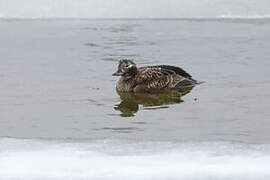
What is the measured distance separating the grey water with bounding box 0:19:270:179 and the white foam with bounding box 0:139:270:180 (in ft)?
0.04

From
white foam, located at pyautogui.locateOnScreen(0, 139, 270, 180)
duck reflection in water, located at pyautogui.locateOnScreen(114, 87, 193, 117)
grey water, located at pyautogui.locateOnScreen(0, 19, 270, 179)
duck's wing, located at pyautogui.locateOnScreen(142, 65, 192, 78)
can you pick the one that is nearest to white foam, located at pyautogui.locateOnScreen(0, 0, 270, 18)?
grey water, located at pyautogui.locateOnScreen(0, 19, 270, 179)

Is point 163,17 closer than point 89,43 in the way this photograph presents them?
No

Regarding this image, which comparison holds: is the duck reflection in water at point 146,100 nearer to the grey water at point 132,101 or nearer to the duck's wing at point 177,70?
the grey water at point 132,101

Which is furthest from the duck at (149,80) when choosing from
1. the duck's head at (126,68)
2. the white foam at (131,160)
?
the white foam at (131,160)

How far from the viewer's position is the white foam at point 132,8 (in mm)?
15898

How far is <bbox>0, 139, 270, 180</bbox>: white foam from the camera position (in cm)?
433

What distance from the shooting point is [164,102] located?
7395 millimetres

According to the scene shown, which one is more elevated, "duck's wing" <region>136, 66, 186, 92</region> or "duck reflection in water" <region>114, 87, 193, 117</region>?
"duck's wing" <region>136, 66, 186, 92</region>

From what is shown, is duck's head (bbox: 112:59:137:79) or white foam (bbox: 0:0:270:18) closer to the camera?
duck's head (bbox: 112:59:137:79)

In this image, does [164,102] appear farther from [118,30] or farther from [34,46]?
[118,30]

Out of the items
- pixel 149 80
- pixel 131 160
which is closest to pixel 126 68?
pixel 149 80

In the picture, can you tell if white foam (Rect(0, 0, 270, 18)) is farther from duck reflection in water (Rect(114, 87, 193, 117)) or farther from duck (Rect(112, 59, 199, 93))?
duck reflection in water (Rect(114, 87, 193, 117))

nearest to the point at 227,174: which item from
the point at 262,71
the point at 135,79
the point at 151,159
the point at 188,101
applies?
the point at 151,159

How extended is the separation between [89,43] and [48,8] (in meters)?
4.98
